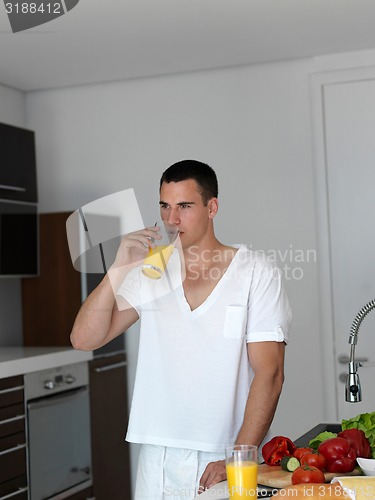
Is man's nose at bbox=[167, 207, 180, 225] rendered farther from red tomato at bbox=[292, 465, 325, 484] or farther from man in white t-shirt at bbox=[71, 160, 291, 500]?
red tomato at bbox=[292, 465, 325, 484]

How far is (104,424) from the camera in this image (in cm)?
432

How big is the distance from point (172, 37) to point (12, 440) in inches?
76.8

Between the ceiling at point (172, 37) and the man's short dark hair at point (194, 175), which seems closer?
Answer: the man's short dark hair at point (194, 175)

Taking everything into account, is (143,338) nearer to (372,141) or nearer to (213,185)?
(213,185)

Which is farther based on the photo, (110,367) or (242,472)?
(110,367)

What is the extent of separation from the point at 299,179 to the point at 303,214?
18 cm

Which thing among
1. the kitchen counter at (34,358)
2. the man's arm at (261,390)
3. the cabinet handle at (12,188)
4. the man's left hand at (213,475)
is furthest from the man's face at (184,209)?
the cabinet handle at (12,188)

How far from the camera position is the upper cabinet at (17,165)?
4.07 m

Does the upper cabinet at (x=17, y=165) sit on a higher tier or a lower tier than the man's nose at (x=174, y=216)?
higher

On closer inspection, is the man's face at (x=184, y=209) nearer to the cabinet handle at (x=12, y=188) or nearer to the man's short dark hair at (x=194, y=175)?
the man's short dark hair at (x=194, y=175)

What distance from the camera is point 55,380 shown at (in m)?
3.94

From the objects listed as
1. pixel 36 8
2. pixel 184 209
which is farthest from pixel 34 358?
pixel 184 209

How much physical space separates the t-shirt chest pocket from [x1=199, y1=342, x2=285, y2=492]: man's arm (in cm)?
6

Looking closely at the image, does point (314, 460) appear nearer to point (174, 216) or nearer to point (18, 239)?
point (174, 216)
